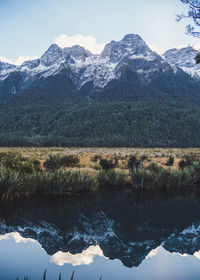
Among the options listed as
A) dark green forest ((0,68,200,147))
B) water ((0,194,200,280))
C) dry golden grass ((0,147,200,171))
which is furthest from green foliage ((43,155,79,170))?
dark green forest ((0,68,200,147))

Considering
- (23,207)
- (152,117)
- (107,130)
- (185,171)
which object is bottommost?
(23,207)

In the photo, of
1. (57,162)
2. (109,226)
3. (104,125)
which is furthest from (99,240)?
(104,125)

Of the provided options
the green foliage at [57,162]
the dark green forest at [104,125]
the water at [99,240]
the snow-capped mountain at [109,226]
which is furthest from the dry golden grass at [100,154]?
the dark green forest at [104,125]

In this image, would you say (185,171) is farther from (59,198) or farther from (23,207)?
(23,207)

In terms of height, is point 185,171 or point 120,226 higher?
point 185,171

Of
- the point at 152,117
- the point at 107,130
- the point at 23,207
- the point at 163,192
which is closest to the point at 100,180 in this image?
the point at 163,192

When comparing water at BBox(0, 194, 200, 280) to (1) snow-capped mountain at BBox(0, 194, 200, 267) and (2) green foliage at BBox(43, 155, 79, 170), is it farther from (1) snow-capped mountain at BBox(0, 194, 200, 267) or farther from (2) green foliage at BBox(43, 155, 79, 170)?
(2) green foliage at BBox(43, 155, 79, 170)

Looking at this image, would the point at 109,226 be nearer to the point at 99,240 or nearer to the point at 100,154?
the point at 99,240

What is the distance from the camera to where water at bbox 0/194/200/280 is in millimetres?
6570

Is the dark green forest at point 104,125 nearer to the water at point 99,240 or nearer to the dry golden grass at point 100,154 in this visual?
the dry golden grass at point 100,154

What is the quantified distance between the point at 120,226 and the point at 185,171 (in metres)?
10.7

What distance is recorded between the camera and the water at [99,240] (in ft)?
21.6

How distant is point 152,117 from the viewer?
14825 centimetres

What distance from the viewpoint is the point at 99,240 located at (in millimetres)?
8539
